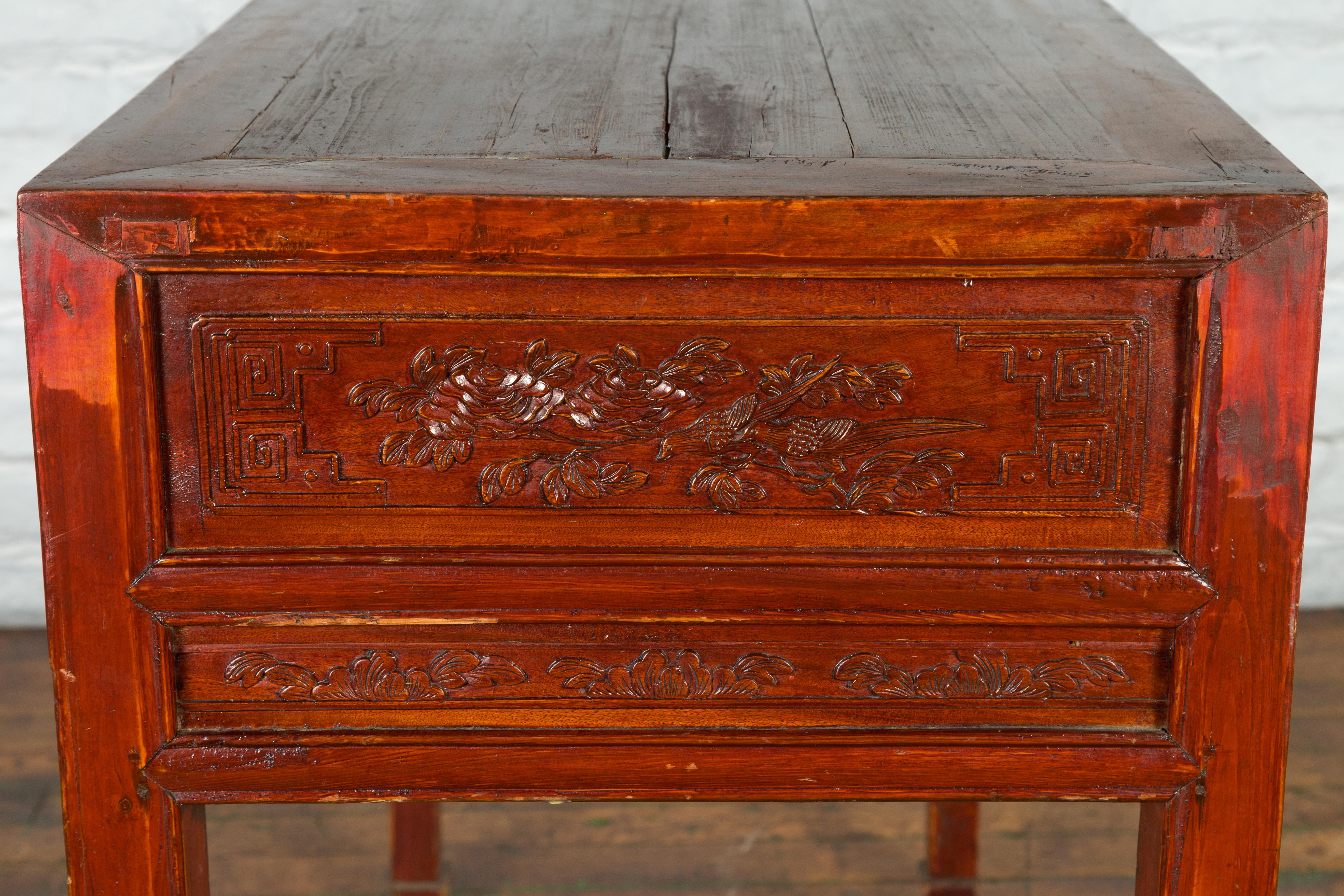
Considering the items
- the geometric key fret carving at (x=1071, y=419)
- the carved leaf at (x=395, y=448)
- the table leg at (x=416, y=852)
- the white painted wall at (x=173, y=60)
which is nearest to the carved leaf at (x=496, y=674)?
the carved leaf at (x=395, y=448)

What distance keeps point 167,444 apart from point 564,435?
0.55 ft

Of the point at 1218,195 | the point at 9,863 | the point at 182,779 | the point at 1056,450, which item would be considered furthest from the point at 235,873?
the point at 1218,195

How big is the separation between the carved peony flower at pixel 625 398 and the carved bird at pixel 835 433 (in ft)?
0.12

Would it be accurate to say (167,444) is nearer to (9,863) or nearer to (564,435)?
(564,435)

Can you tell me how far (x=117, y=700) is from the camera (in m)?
0.55

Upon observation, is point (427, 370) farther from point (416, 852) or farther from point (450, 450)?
point (416, 852)

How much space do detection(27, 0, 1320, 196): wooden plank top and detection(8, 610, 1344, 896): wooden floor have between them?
0.72 meters

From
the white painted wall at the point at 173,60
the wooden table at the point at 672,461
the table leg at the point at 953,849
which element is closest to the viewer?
the wooden table at the point at 672,461

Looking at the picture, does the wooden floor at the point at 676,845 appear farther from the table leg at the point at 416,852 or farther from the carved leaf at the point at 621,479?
the carved leaf at the point at 621,479

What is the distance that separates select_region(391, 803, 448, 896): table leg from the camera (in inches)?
41.9

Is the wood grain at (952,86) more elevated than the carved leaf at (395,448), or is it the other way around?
the wood grain at (952,86)

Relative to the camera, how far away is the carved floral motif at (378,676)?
0.56m

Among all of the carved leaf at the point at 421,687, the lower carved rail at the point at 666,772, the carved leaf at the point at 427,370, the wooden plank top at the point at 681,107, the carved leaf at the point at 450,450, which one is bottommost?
the lower carved rail at the point at 666,772

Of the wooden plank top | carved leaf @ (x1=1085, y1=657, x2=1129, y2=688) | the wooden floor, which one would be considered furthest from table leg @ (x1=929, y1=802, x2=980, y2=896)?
the wooden plank top
